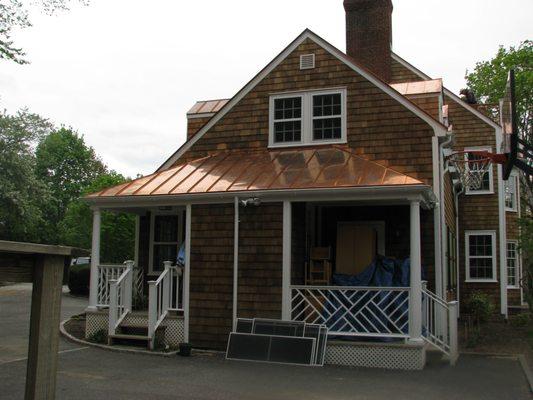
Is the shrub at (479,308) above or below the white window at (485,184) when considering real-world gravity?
below

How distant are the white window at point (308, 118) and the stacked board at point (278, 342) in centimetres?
468

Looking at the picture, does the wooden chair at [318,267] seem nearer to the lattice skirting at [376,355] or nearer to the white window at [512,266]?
the lattice skirting at [376,355]

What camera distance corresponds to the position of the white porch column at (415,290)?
33.3 ft

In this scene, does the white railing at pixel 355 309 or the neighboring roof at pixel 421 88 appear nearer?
the white railing at pixel 355 309

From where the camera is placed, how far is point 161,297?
12.5 metres

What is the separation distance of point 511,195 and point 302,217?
13569 millimetres

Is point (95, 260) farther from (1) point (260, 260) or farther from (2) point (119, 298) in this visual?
(1) point (260, 260)

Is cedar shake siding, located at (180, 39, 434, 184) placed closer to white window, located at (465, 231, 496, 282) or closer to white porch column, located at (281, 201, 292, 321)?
white porch column, located at (281, 201, 292, 321)

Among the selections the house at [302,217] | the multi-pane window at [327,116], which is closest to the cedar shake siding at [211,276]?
the house at [302,217]

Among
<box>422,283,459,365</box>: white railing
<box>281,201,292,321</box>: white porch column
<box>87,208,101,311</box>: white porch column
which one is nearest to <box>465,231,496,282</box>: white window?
<box>422,283,459,365</box>: white railing

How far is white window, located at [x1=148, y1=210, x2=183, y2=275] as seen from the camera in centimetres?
1467

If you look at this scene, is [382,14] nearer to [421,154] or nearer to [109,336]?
[421,154]

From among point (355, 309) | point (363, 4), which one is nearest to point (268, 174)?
point (355, 309)

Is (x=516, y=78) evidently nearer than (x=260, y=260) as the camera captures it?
No
